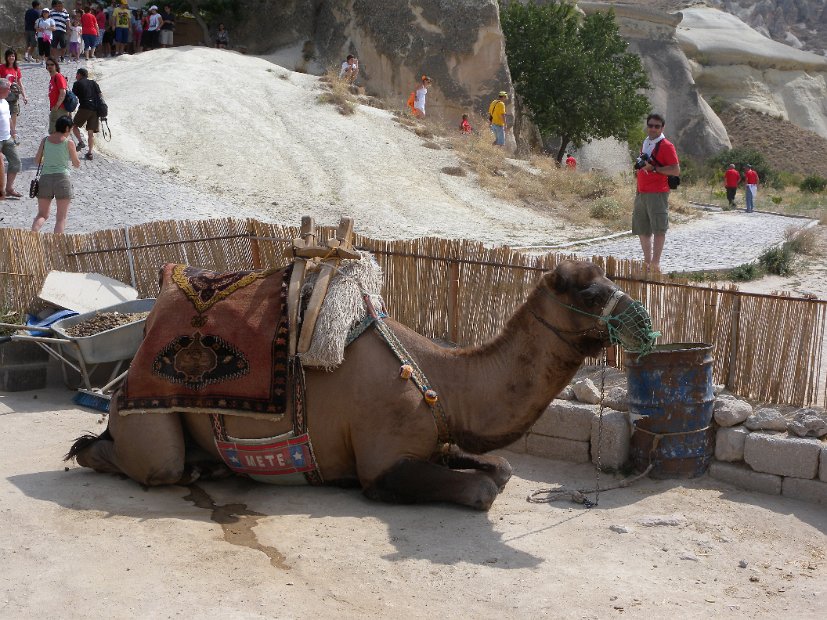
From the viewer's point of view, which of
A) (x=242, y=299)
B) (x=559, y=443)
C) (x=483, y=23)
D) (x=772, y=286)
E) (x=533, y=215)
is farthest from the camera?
(x=483, y=23)

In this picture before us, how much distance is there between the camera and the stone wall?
733 centimetres

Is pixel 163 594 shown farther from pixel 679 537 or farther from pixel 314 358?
pixel 679 537

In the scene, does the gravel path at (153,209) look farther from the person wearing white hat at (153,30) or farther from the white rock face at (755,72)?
the white rock face at (755,72)

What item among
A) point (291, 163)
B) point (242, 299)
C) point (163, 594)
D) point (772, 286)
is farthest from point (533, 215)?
point (163, 594)

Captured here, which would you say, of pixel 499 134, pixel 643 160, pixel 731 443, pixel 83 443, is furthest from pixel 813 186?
pixel 83 443

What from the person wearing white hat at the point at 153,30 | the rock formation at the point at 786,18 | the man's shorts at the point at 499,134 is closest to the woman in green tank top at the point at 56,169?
the man's shorts at the point at 499,134

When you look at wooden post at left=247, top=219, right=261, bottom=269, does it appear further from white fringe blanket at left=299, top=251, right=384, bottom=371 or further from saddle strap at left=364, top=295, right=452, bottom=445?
saddle strap at left=364, top=295, right=452, bottom=445

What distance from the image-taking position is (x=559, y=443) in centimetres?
830

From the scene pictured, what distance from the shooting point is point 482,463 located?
722cm

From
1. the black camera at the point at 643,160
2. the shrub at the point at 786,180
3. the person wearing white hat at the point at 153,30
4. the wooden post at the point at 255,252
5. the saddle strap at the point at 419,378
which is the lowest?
the saddle strap at the point at 419,378

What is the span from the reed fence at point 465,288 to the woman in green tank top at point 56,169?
2753 mm

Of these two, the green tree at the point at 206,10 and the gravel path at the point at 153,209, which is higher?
the green tree at the point at 206,10

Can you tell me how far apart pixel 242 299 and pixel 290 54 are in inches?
1144

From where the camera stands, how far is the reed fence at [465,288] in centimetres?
805
